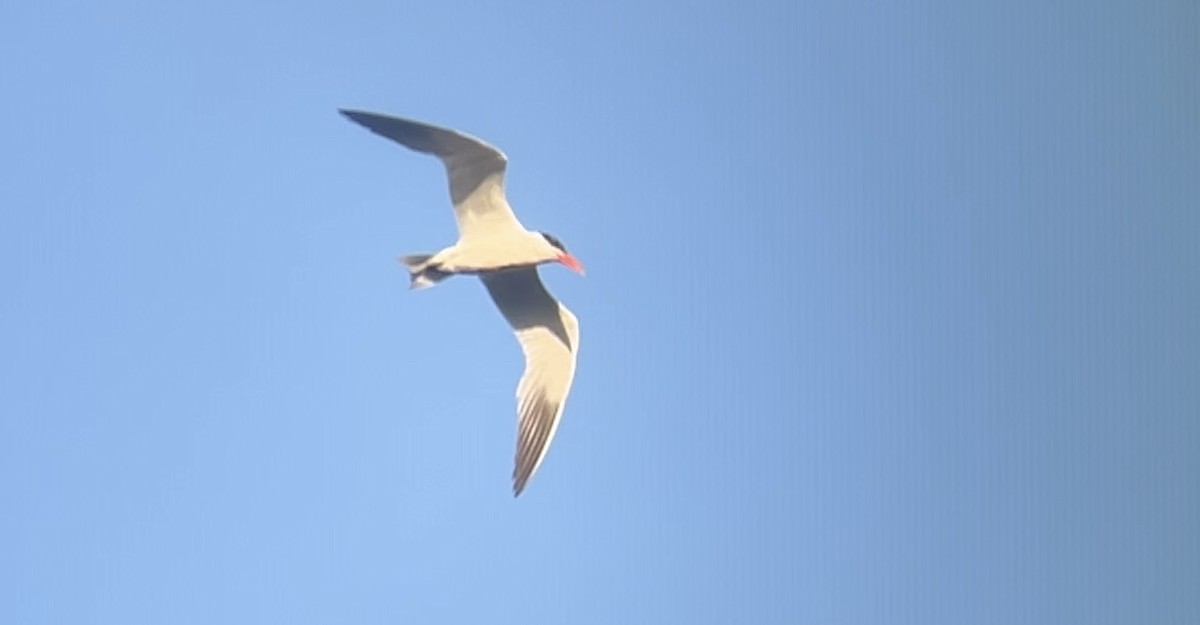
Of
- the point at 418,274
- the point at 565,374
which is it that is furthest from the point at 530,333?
the point at 418,274

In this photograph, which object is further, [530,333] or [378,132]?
[530,333]

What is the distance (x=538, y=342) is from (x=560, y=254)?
0.75ft

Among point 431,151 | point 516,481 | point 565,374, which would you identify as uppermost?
point 431,151

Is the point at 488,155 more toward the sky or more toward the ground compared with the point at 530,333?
more toward the sky

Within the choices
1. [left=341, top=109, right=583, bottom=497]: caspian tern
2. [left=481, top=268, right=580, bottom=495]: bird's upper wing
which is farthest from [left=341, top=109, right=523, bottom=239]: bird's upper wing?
[left=481, top=268, right=580, bottom=495]: bird's upper wing

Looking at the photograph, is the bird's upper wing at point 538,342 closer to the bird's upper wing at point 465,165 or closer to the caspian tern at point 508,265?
the caspian tern at point 508,265

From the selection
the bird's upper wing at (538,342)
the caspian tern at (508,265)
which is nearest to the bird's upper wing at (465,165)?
the caspian tern at (508,265)

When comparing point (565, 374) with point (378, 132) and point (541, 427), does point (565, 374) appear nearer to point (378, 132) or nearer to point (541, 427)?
point (541, 427)

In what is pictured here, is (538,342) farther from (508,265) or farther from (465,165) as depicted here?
(465,165)

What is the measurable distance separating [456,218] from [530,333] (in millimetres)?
292

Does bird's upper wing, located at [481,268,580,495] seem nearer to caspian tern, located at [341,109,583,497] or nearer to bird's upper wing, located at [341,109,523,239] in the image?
caspian tern, located at [341,109,583,497]

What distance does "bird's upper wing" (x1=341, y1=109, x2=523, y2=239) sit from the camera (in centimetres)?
288

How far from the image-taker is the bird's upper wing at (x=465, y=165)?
2.88 metres

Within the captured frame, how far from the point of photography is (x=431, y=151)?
2926 millimetres
